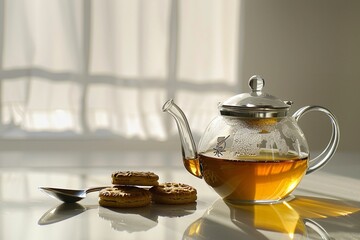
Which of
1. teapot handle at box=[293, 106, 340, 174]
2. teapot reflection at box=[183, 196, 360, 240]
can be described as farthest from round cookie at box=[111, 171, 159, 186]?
teapot handle at box=[293, 106, 340, 174]

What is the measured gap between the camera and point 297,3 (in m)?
3.63

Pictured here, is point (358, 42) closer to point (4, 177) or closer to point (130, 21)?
point (130, 21)

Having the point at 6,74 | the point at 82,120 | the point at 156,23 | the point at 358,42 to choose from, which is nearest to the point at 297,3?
the point at 358,42

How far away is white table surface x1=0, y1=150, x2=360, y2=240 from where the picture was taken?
1063mm

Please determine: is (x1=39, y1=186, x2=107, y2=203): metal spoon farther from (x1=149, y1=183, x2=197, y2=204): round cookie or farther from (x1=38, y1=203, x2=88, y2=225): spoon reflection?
(x1=149, y1=183, x2=197, y2=204): round cookie

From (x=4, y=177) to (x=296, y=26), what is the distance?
2.37 meters

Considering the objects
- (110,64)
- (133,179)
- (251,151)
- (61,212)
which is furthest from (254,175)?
(110,64)

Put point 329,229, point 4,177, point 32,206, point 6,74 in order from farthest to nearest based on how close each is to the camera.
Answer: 1. point 6,74
2. point 4,177
3. point 32,206
4. point 329,229

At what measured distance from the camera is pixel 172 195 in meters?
1.27

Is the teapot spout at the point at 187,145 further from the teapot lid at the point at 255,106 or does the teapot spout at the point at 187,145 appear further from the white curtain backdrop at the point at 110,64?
the white curtain backdrop at the point at 110,64

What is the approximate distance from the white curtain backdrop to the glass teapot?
2179mm

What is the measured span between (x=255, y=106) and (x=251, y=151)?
0.08m

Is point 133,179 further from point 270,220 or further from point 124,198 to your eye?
point 270,220

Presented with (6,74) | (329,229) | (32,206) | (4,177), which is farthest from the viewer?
(6,74)
